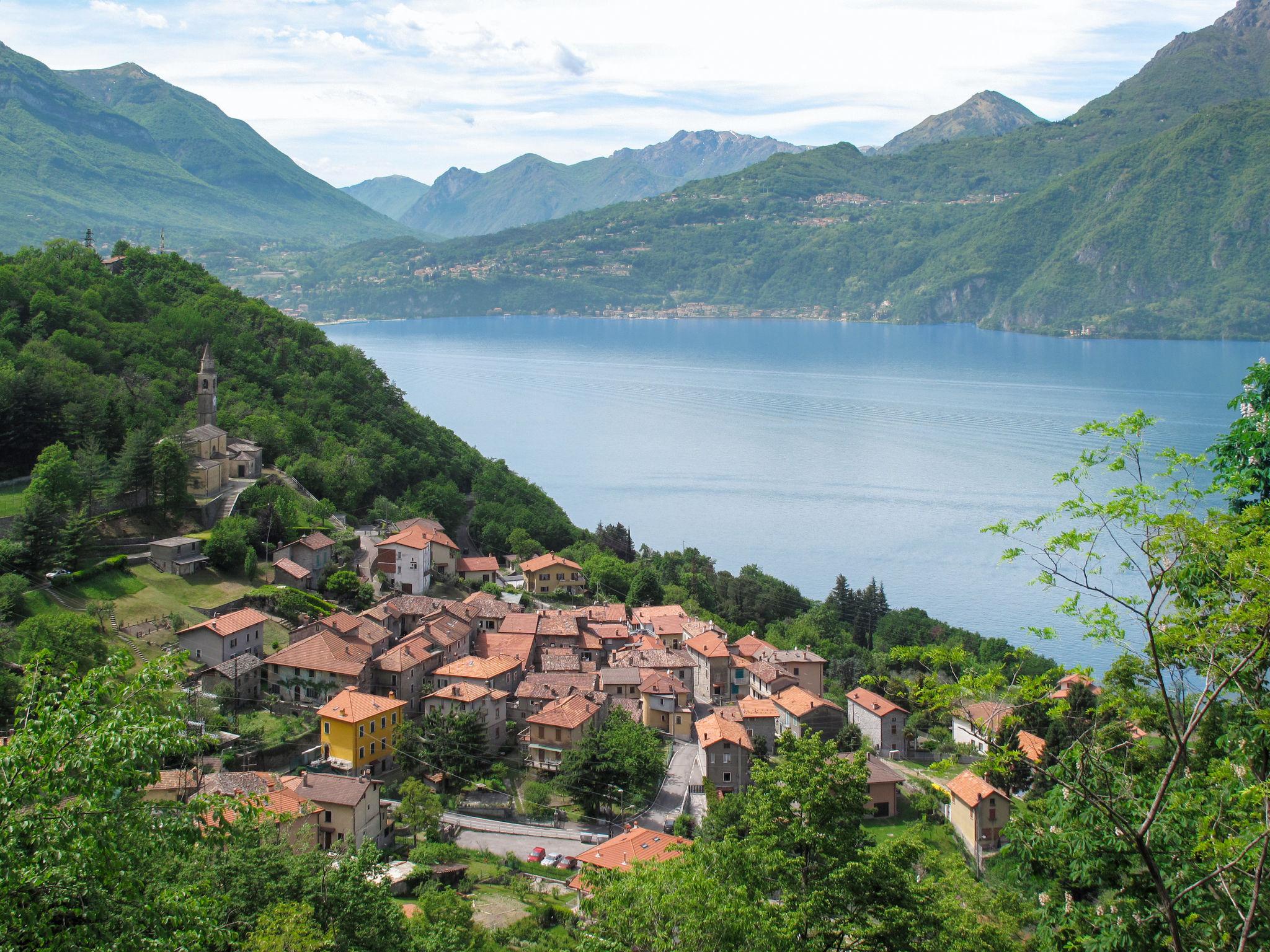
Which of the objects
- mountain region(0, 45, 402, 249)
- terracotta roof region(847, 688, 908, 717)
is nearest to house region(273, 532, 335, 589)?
terracotta roof region(847, 688, 908, 717)

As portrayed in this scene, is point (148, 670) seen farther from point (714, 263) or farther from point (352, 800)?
point (714, 263)

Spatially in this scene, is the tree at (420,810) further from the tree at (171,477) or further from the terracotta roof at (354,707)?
the tree at (171,477)

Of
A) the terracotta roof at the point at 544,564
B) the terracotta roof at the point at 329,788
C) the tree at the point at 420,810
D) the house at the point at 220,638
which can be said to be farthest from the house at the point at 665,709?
the terracotta roof at the point at 544,564

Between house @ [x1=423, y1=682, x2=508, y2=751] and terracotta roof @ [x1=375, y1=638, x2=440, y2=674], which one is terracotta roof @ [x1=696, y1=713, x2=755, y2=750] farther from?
terracotta roof @ [x1=375, y1=638, x2=440, y2=674]

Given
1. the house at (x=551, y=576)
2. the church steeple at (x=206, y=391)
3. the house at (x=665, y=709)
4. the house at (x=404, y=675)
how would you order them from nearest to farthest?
the house at (x=404, y=675)
the house at (x=665, y=709)
the house at (x=551, y=576)
the church steeple at (x=206, y=391)

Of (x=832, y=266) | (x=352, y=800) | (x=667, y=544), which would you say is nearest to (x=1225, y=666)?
(x=352, y=800)

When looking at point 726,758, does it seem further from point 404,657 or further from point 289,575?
point 289,575

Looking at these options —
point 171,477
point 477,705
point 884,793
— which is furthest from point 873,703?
point 171,477
